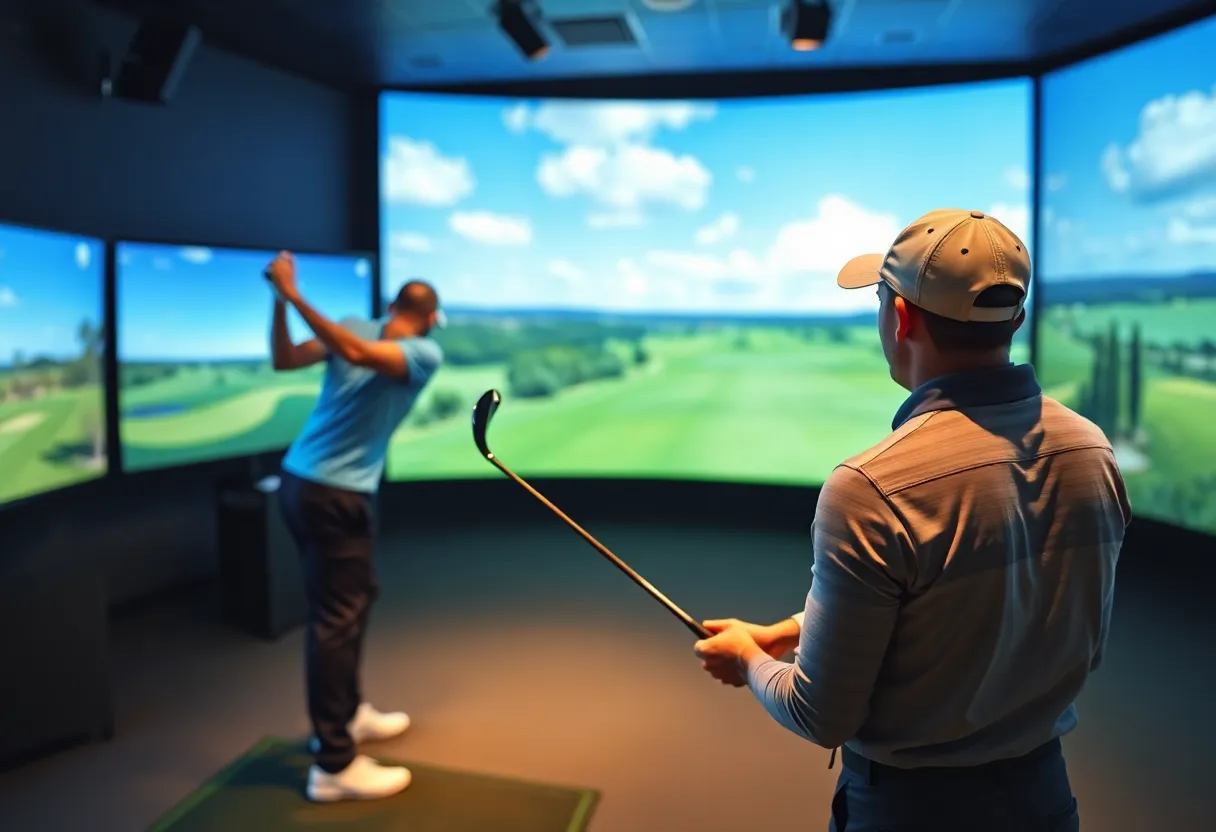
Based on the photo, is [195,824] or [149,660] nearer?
[195,824]

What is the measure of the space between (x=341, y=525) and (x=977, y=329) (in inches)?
69.1

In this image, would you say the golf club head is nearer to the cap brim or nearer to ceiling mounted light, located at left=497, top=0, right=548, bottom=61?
the cap brim

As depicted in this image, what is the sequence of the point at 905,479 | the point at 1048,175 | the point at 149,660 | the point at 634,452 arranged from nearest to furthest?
the point at 905,479
the point at 149,660
the point at 1048,175
the point at 634,452

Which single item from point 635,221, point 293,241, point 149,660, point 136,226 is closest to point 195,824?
point 149,660

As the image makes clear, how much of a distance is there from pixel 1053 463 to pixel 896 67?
14.5ft

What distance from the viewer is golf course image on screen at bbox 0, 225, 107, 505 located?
2525mm

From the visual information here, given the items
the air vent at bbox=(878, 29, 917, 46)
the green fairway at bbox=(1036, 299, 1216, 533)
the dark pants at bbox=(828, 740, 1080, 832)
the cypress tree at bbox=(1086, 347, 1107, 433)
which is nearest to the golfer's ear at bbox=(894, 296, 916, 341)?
the dark pants at bbox=(828, 740, 1080, 832)

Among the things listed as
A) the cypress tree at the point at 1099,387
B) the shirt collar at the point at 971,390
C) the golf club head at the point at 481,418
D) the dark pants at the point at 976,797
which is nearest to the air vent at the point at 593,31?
the cypress tree at the point at 1099,387

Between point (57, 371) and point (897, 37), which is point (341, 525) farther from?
point (897, 37)

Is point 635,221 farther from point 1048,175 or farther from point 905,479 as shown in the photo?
point 905,479

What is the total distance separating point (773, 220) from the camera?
15.5 ft

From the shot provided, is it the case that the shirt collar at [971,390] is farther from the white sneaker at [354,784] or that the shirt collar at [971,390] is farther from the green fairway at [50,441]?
the green fairway at [50,441]

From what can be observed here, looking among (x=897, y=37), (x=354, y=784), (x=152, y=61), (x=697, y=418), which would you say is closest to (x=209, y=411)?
(x=152, y=61)

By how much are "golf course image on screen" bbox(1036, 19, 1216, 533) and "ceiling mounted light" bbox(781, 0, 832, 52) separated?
156 centimetres
